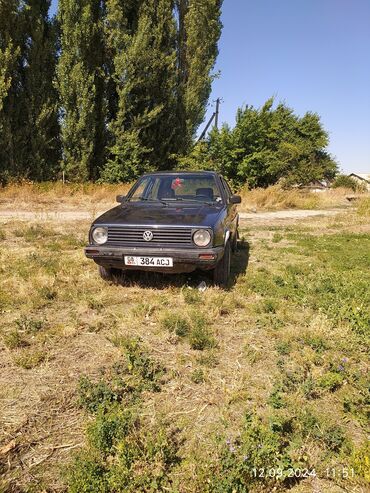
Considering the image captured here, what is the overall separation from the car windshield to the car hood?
0.30 metres

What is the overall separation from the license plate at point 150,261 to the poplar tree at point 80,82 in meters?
16.0

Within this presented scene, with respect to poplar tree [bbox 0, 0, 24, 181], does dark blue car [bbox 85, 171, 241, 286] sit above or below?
below

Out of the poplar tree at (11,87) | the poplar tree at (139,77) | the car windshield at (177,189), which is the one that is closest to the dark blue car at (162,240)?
the car windshield at (177,189)

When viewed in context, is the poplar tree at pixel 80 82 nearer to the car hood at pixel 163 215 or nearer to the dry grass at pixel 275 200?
the dry grass at pixel 275 200

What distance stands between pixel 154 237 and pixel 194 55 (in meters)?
20.9

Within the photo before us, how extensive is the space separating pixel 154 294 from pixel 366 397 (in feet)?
9.03

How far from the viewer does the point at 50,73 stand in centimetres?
1859

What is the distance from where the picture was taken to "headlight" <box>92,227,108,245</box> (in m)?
4.66

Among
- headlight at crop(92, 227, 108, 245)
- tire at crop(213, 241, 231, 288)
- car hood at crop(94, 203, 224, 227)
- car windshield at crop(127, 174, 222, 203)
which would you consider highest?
car windshield at crop(127, 174, 222, 203)

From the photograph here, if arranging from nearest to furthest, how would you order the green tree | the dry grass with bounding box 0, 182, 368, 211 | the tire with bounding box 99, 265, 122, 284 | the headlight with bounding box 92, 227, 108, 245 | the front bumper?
the front bumper < the headlight with bounding box 92, 227, 108, 245 < the tire with bounding box 99, 265, 122, 284 < the dry grass with bounding box 0, 182, 368, 211 < the green tree

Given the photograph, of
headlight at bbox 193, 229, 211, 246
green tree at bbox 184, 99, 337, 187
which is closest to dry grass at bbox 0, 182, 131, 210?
green tree at bbox 184, 99, 337, 187

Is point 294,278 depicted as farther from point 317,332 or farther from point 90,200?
point 90,200

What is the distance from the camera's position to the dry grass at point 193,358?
6.79ft

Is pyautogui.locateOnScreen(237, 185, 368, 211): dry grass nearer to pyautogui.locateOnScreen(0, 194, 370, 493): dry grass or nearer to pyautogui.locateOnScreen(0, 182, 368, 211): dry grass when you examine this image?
pyautogui.locateOnScreen(0, 182, 368, 211): dry grass
